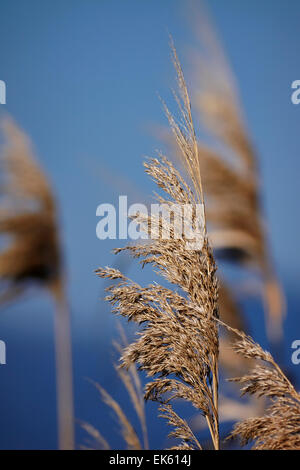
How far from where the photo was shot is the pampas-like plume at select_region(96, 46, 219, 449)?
1819 mm

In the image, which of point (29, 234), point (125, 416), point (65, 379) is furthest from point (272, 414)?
point (29, 234)

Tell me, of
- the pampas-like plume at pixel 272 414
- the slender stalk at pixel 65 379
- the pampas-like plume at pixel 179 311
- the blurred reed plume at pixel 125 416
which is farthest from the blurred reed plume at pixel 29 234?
the pampas-like plume at pixel 272 414

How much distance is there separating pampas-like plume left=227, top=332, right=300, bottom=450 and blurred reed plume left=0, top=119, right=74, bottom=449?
1154 mm

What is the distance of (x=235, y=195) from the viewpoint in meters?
2.54

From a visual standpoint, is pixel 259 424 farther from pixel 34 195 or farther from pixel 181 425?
pixel 34 195

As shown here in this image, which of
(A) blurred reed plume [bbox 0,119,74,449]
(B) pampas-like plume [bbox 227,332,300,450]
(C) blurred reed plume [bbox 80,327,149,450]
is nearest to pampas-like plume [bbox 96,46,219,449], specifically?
(B) pampas-like plume [bbox 227,332,300,450]

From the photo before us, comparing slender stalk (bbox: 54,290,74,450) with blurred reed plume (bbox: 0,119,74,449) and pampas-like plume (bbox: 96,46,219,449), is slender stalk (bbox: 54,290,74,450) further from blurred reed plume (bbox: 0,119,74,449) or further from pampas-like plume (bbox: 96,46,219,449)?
pampas-like plume (bbox: 96,46,219,449)

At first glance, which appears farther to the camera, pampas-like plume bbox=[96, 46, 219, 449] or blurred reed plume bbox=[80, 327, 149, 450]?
blurred reed plume bbox=[80, 327, 149, 450]

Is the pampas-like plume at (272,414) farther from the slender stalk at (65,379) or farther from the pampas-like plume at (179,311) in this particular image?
the slender stalk at (65,379)

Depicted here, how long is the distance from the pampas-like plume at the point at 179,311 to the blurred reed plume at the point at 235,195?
2.02 feet
